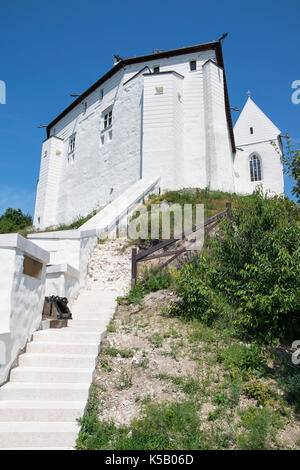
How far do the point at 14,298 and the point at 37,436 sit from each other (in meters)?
1.82

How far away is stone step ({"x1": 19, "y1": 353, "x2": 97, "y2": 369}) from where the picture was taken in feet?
15.5

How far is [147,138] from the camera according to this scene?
19.0m

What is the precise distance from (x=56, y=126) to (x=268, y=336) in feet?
90.9

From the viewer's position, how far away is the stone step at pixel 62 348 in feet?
16.6

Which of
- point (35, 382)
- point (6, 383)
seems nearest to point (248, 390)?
point (35, 382)

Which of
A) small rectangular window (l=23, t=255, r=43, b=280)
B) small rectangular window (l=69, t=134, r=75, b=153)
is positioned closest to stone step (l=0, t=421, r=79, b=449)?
small rectangular window (l=23, t=255, r=43, b=280)

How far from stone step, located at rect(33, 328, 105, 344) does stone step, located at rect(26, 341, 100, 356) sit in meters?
0.19

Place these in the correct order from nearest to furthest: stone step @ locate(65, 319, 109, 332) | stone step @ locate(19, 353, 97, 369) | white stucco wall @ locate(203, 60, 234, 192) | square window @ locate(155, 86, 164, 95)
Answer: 1. stone step @ locate(19, 353, 97, 369)
2. stone step @ locate(65, 319, 109, 332)
3. white stucco wall @ locate(203, 60, 234, 192)
4. square window @ locate(155, 86, 164, 95)

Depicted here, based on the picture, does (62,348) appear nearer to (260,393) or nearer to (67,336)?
(67,336)

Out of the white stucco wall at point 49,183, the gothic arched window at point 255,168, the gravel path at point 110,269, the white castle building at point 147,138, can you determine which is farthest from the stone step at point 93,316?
the gothic arched window at point 255,168

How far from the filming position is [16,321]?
4781 millimetres

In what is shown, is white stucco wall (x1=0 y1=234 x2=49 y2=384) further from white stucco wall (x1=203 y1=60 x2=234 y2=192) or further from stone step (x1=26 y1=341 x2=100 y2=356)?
white stucco wall (x1=203 y1=60 x2=234 y2=192)

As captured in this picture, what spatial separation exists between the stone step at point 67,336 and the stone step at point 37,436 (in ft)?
5.53
